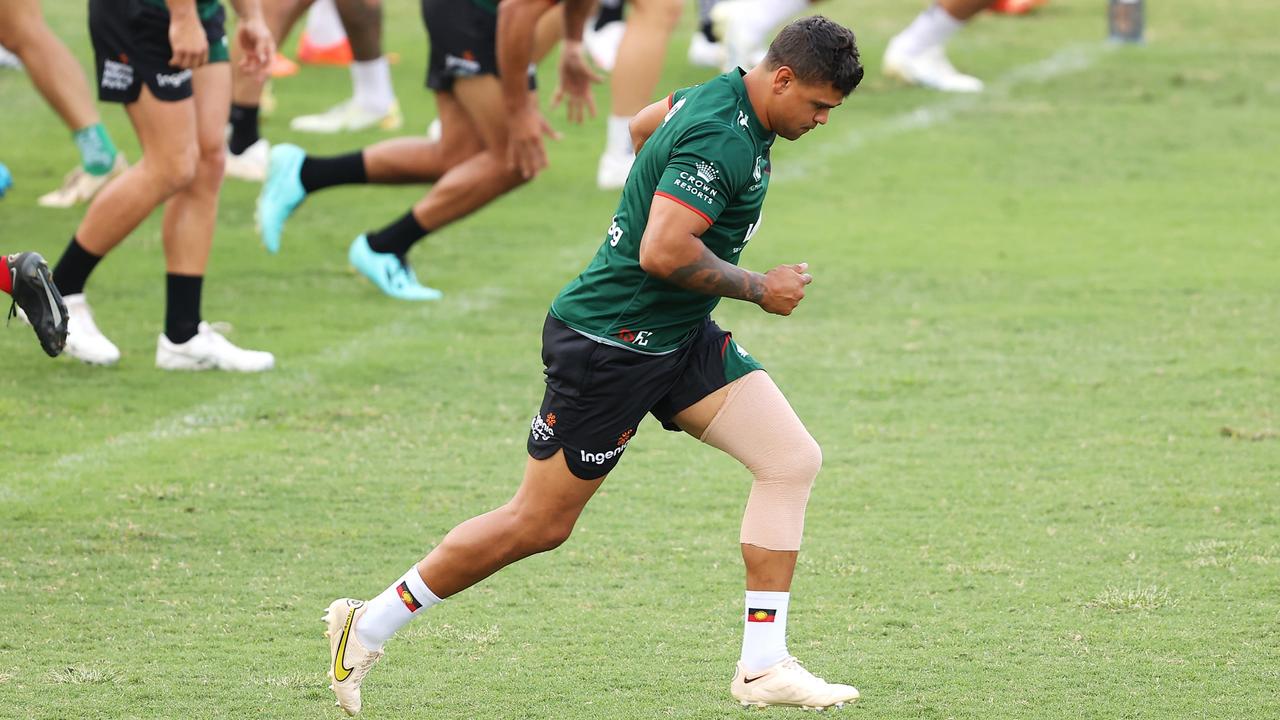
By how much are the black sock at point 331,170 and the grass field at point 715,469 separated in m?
0.55

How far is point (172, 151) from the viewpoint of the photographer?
6.49 m

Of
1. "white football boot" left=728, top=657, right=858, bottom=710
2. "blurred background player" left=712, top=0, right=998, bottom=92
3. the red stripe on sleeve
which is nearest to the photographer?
the red stripe on sleeve

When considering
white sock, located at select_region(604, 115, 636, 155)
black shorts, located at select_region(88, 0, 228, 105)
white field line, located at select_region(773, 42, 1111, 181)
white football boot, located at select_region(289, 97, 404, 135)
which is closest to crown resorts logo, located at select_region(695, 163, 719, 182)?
black shorts, located at select_region(88, 0, 228, 105)

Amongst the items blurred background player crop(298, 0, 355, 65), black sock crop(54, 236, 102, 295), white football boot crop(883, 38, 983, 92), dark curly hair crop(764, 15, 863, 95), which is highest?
dark curly hair crop(764, 15, 863, 95)

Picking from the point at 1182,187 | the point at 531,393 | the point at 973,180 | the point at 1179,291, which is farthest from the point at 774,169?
the point at 531,393

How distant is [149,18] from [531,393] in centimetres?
205

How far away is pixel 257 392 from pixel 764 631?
336 cm

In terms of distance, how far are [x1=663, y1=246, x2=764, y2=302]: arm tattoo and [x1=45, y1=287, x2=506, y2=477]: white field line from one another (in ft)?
9.40

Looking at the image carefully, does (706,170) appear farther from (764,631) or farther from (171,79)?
(171,79)

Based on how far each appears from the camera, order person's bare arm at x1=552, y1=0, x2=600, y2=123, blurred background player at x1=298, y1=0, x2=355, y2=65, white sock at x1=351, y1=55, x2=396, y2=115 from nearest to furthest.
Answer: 1. person's bare arm at x1=552, y1=0, x2=600, y2=123
2. white sock at x1=351, y1=55, x2=396, y2=115
3. blurred background player at x1=298, y1=0, x2=355, y2=65

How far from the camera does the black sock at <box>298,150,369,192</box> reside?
8.14 metres

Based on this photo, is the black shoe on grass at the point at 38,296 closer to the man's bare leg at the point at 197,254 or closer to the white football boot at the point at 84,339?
the man's bare leg at the point at 197,254

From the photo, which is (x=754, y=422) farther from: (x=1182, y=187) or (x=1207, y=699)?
(x=1182, y=187)

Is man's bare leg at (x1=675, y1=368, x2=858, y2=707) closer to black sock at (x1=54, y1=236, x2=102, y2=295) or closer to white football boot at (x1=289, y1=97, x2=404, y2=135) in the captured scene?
black sock at (x1=54, y1=236, x2=102, y2=295)
